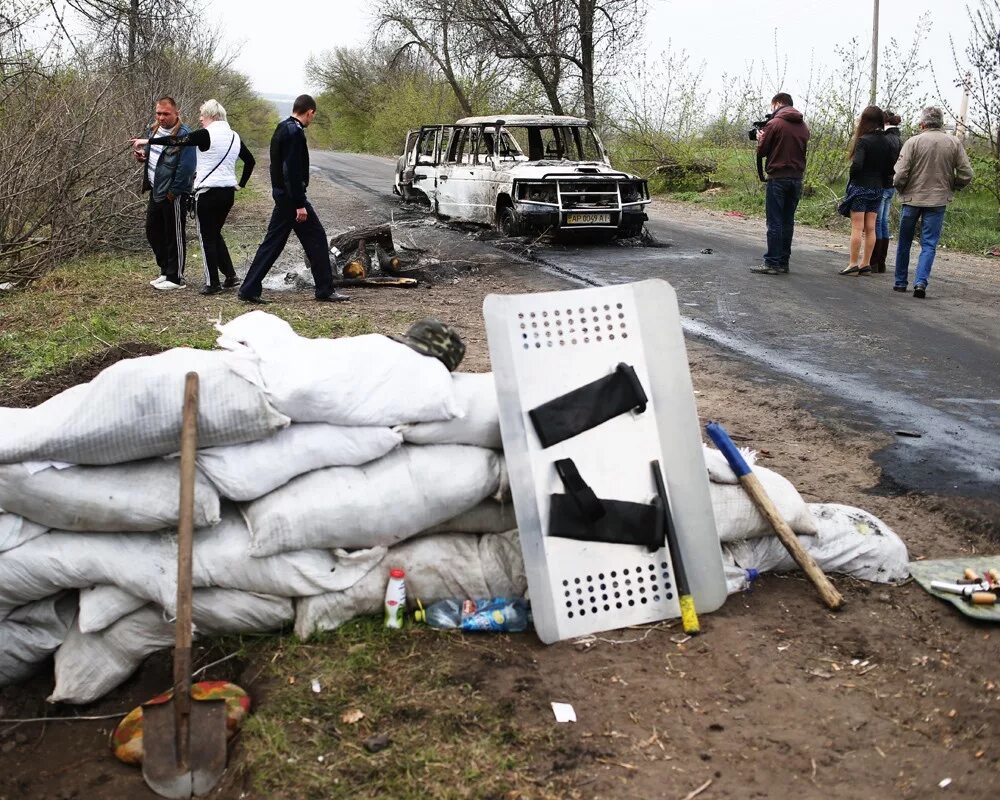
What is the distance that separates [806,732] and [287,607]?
5.61ft

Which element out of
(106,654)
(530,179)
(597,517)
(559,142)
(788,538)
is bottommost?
(106,654)

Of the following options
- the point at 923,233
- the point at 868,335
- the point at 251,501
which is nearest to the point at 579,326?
the point at 251,501

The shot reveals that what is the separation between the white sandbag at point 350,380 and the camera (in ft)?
10.9

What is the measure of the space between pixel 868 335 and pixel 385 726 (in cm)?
602

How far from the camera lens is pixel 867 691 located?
9.76ft

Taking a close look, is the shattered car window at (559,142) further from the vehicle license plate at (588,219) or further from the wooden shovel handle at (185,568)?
the wooden shovel handle at (185,568)

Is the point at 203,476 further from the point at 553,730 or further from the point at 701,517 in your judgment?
the point at 701,517

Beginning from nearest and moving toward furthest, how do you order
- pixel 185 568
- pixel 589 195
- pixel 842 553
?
1. pixel 185 568
2. pixel 842 553
3. pixel 589 195

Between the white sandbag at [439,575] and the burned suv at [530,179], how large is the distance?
964cm

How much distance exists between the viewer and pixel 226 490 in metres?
3.23

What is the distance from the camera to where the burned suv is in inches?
506

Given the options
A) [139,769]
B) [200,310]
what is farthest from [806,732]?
[200,310]

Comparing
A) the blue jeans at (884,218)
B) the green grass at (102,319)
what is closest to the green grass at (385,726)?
the green grass at (102,319)

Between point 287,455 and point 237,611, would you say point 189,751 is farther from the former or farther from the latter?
point 287,455
